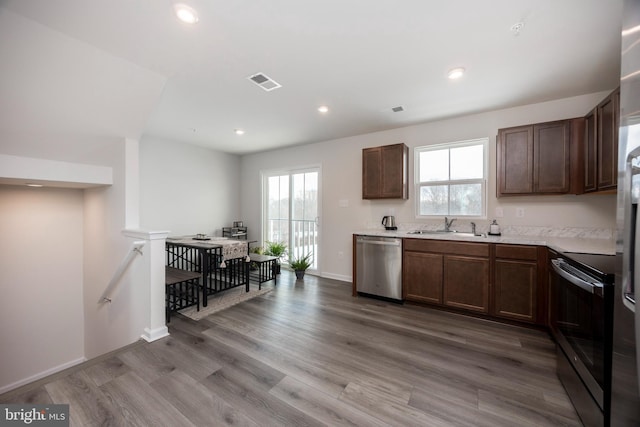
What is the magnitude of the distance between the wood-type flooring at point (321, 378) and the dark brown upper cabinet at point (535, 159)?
1611 millimetres

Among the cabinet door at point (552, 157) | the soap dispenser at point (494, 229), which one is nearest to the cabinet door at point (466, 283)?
the soap dispenser at point (494, 229)

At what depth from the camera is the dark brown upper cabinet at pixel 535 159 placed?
271 cm

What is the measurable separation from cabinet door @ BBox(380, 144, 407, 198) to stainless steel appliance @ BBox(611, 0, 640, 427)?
2.61m

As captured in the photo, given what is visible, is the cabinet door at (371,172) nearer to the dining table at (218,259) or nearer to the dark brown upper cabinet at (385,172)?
the dark brown upper cabinet at (385,172)

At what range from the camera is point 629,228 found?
3.29 ft

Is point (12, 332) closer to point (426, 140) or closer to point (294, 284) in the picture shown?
point (294, 284)

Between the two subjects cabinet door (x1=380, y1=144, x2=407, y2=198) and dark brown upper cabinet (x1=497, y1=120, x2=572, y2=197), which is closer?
dark brown upper cabinet (x1=497, y1=120, x2=572, y2=197)

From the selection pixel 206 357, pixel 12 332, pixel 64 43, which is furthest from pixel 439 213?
pixel 12 332

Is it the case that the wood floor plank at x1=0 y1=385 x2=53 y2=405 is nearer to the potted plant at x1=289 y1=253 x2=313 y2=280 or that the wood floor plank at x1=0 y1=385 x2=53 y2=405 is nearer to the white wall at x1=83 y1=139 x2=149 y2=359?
the white wall at x1=83 y1=139 x2=149 y2=359

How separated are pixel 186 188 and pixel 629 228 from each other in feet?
18.6

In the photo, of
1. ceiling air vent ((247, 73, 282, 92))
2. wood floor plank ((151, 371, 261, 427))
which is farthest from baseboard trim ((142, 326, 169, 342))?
ceiling air vent ((247, 73, 282, 92))

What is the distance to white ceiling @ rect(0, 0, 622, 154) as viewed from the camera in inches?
65.6

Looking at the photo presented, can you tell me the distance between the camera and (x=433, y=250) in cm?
309

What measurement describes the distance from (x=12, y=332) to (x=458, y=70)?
6.34 metres
